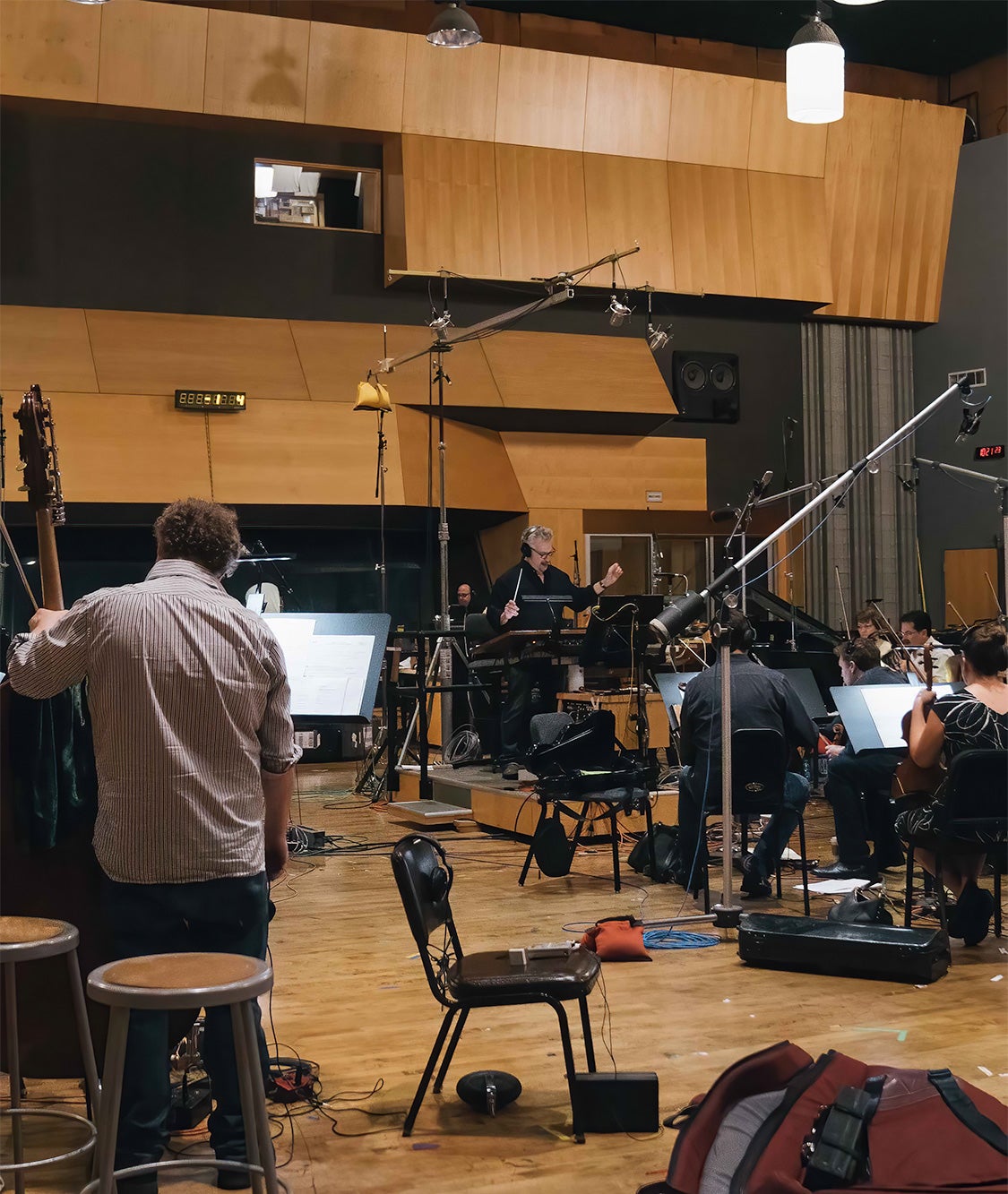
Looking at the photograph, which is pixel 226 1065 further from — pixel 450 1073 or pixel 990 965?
pixel 990 965

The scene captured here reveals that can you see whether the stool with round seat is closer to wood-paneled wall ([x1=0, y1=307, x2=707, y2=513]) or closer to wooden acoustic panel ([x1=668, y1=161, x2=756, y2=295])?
wood-paneled wall ([x1=0, y1=307, x2=707, y2=513])

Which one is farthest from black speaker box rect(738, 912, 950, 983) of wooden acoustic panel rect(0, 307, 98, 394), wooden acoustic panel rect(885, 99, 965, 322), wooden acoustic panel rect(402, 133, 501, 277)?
wooden acoustic panel rect(885, 99, 965, 322)

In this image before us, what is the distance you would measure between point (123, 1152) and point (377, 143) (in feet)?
36.1

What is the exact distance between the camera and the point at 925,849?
5113 millimetres

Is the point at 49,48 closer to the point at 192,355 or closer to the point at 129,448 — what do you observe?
the point at 192,355

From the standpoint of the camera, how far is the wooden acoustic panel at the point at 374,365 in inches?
463

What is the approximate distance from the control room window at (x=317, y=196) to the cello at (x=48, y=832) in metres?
9.41

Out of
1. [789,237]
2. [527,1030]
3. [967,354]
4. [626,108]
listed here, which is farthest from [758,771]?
[967,354]

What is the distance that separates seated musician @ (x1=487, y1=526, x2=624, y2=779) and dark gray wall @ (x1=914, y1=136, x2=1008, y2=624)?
6415 millimetres

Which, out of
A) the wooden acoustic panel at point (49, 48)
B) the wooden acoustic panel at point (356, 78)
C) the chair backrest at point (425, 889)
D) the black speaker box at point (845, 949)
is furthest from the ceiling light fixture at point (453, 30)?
the chair backrest at point (425, 889)

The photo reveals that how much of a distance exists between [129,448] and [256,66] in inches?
141

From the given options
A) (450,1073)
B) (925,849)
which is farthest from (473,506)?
(450,1073)

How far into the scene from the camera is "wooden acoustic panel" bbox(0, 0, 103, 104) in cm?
1062

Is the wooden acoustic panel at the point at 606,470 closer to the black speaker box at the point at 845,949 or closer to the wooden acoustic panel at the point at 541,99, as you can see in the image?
the wooden acoustic panel at the point at 541,99
